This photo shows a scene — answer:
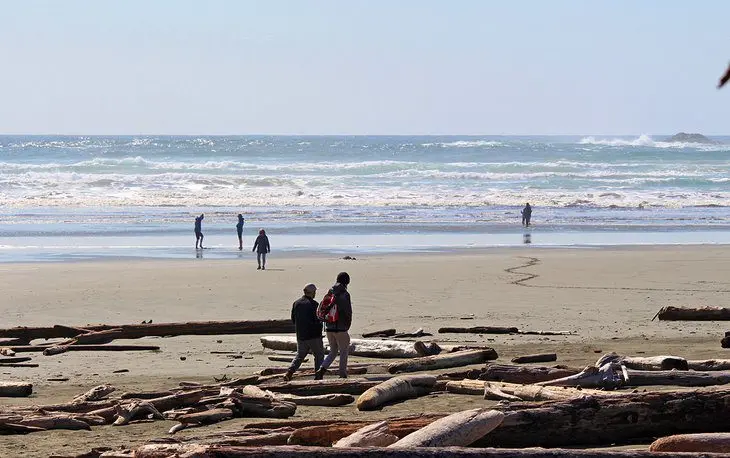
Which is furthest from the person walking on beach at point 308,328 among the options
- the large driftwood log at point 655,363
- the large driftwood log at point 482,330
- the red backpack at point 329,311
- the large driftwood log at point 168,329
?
the large driftwood log at point 482,330

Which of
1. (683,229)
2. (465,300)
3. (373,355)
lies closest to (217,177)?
(683,229)

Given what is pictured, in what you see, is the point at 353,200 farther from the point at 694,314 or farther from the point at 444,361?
the point at 444,361

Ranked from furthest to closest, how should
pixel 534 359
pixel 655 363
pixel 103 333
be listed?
1. pixel 103 333
2. pixel 534 359
3. pixel 655 363

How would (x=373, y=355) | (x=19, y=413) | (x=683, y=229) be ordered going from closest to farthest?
(x=19, y=413), (x=373, y=355), (x=683, y=229)

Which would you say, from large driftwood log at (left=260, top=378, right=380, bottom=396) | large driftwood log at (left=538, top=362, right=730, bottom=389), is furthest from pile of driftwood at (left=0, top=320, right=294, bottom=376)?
large driftwood log at (left=538, top=362, right=730, bottom=389)

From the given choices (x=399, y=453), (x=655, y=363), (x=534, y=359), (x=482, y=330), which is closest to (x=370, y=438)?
(x=399, y=453)

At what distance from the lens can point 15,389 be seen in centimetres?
1209

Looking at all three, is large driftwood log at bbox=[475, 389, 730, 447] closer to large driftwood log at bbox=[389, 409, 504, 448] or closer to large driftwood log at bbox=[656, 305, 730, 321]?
large driftwood log at bbox=[389, 409, 504, 448]

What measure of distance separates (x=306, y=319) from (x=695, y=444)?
617cm

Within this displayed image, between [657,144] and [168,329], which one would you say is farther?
[657,144]

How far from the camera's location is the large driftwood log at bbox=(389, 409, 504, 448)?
7.98 metres

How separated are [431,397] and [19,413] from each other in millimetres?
4012

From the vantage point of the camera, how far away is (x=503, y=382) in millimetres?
11484

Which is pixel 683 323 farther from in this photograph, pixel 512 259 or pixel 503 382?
pixel 512 259
